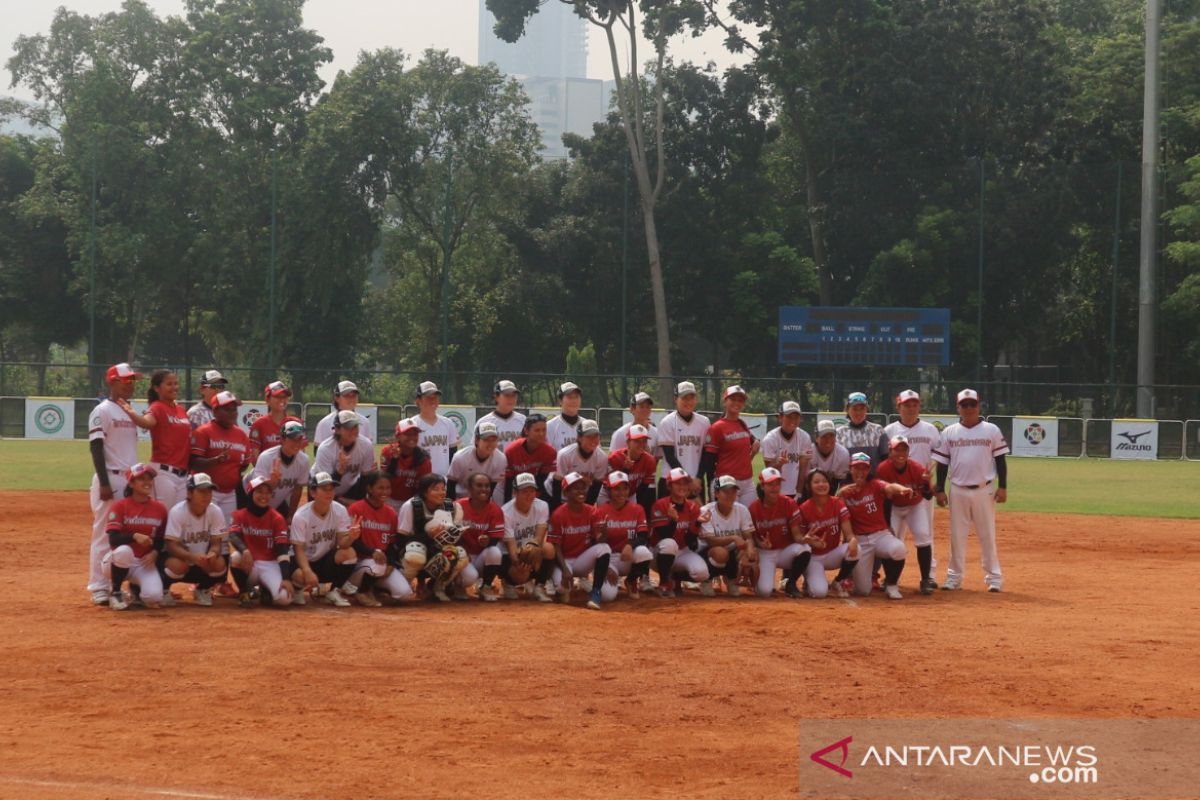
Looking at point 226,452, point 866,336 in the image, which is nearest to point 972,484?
point 226,452

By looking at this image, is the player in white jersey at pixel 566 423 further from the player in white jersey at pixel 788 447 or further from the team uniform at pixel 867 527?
the team uniform at pixel 867 527

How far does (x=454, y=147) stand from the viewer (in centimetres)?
4475

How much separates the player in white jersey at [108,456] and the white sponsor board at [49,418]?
2353 centimetres

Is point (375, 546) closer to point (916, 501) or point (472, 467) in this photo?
point (472, 467)

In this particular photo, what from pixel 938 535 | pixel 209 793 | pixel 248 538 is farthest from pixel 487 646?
pixel 938 535

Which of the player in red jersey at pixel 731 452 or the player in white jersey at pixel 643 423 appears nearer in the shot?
the player in white jersey at pixel 643 423

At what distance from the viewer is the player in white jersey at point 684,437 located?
1281 centimetres

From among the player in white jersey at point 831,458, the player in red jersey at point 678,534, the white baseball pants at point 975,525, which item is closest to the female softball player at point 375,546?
the player in red jersey at point 678,534

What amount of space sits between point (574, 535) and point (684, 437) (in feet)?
5.76

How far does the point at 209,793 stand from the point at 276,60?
149ft

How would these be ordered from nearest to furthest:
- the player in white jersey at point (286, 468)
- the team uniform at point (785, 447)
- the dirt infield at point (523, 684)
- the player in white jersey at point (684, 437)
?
the dirt infield at point (523, 684)
the player in white jersey at point (286, 468)
the player in white jersey at point (684, 437)
the team uniform at point (785, 447)

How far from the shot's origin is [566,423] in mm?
12992

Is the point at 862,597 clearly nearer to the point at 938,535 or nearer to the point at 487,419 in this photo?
the point at 487,419

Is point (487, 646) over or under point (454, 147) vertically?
under
